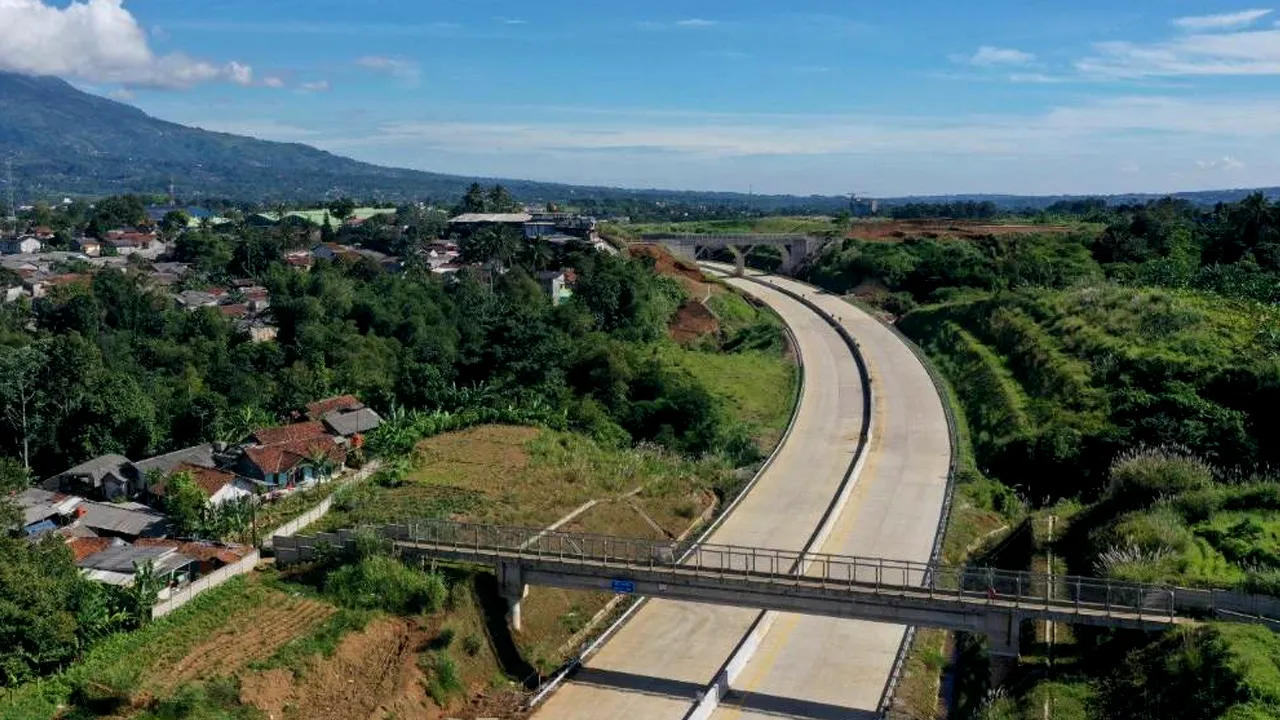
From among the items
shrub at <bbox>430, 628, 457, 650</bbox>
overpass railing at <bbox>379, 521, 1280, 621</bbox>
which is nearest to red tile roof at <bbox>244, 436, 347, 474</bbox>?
overpass railing at <bbox>379, 521, 1280, 621</bbox>

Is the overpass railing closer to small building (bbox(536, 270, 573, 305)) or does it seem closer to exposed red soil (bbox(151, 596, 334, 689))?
exposed red soil (bbox(151, 596, 334, 689))

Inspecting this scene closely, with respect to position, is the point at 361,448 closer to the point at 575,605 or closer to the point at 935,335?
the point at 575,605

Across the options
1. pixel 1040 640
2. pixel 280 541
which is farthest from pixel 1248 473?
pixel 280 541

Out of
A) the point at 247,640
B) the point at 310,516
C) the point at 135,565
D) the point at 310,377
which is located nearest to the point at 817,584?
the point at 247,640

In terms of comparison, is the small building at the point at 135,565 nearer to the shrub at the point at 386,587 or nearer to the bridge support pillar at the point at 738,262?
the shrub at the point at 386,587

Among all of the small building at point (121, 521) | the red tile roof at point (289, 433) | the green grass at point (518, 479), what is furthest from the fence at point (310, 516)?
the red tile roof at point (289, 433)
